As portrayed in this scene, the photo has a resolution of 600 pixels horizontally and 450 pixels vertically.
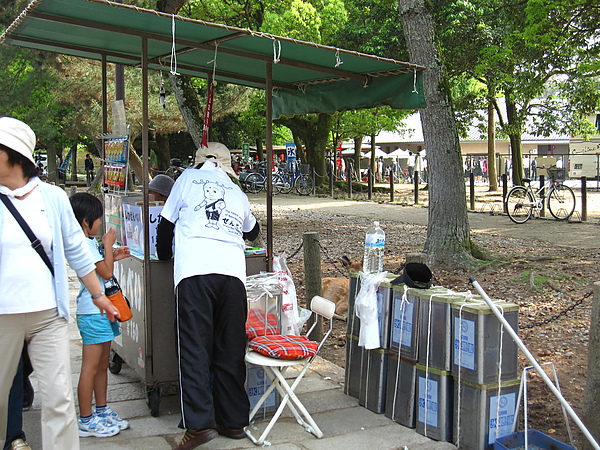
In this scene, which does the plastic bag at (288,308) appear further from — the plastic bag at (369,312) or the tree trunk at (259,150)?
the tree trunk at (259,150)

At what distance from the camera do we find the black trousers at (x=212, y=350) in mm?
3893

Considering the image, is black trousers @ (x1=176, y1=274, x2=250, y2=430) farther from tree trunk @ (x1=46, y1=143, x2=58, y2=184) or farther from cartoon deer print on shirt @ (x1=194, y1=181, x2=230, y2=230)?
tree trunk @ (x1=46, y1=143, x2=58, y2=184)

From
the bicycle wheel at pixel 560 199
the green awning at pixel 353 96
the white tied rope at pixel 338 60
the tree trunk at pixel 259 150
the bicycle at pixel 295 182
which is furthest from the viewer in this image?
the tree trunk at pixel 259 150

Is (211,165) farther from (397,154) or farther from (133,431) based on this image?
(397,154)

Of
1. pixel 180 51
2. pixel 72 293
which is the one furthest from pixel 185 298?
pixel 72 293

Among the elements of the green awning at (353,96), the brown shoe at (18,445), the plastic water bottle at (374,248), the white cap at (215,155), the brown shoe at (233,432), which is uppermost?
the green awning at (353,96)

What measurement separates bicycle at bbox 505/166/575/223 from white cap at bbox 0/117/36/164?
547 inches

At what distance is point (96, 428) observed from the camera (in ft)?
13.6

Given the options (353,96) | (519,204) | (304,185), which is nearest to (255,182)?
(304,185)

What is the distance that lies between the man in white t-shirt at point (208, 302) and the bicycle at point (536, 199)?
12711 mm

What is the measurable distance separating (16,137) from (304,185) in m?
23.8

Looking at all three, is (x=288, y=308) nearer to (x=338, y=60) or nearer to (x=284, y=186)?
(x=338, y=60)

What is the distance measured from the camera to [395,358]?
4496 millimetres

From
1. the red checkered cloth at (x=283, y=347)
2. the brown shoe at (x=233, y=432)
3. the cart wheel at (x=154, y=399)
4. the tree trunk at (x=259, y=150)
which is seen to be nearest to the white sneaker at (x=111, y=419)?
the cart wheel at (x=154, y=399)
